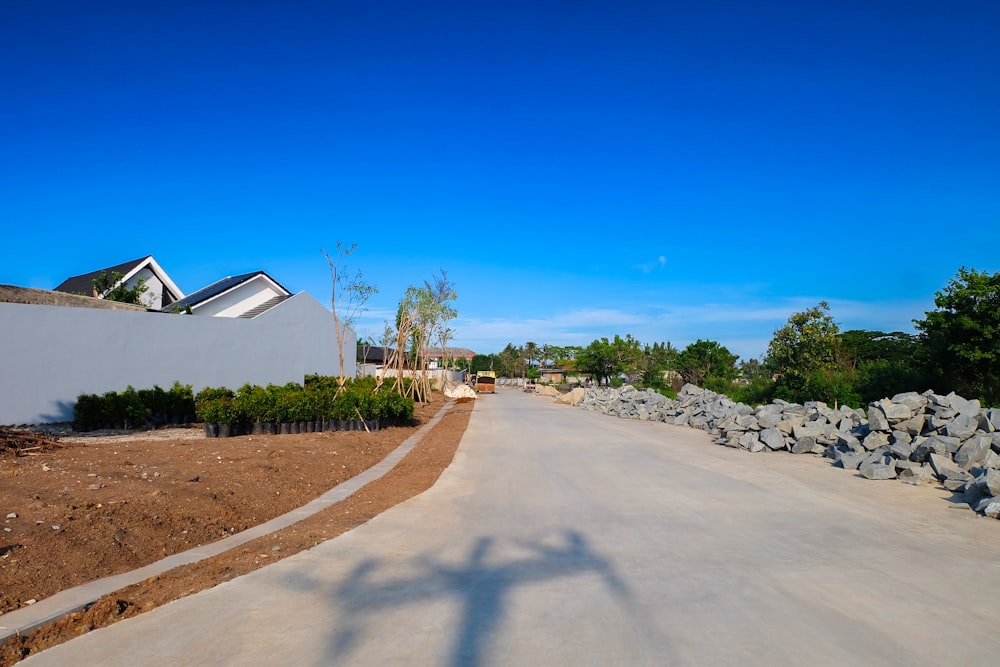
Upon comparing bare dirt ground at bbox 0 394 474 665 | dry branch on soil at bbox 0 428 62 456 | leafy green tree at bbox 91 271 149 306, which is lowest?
bare dirt ground at bbox 0 394 474 665

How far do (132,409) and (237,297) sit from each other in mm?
16318

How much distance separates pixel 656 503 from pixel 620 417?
737 inches

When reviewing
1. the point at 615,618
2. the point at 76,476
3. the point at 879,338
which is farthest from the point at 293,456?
the point at 879,338

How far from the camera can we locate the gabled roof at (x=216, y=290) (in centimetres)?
2750

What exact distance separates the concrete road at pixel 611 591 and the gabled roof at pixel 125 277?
28.4 meters

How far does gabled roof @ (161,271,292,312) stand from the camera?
90.2ft

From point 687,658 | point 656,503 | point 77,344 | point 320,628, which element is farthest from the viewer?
point 77,344

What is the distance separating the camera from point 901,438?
10898 mm

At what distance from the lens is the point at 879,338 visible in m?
38.6

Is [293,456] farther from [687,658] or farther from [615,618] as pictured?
[687,658]

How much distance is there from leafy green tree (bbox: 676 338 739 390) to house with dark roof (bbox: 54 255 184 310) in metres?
29.8

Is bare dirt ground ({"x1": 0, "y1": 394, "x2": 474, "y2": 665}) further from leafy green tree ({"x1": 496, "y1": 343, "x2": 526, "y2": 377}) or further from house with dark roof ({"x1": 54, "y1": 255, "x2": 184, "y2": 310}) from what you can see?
leafy green tree ({"x1": 496, "y1": 343, "x2": 526, "y2": 377})

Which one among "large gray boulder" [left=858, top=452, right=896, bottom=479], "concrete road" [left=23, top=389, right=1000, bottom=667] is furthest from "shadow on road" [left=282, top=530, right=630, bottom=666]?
"large gray boulder" [left=858, top=452, right=896, bottom=479]

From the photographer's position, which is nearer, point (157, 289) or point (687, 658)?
point (687, 658)
